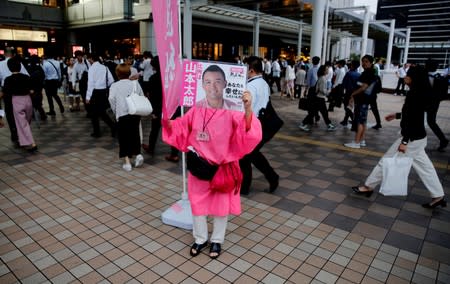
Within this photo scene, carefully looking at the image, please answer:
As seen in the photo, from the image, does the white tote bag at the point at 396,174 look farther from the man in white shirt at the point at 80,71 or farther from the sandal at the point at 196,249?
the man in white shirt at the point at 80,71

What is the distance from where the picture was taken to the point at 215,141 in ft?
9.44

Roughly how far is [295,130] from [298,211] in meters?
4.70

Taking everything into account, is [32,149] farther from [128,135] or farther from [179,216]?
[179,216]

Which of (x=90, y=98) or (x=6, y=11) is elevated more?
(x=6, y=11)

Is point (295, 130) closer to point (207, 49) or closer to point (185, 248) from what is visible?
point (185, 248)

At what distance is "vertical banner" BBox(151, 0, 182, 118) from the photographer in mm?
3170

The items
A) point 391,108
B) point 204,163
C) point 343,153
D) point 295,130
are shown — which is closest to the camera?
point 204,163

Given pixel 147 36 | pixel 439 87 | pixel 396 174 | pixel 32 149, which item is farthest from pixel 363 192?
pixel 147 36

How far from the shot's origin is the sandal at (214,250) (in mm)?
3129

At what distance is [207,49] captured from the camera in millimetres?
28203

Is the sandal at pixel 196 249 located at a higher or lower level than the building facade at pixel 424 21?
lower

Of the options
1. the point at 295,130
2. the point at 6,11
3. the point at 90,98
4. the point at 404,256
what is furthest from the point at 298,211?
the point at 6,11

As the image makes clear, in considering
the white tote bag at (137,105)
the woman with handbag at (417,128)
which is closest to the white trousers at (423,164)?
the woman with handbag at (417,128)

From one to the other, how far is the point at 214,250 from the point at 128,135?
118 inches
